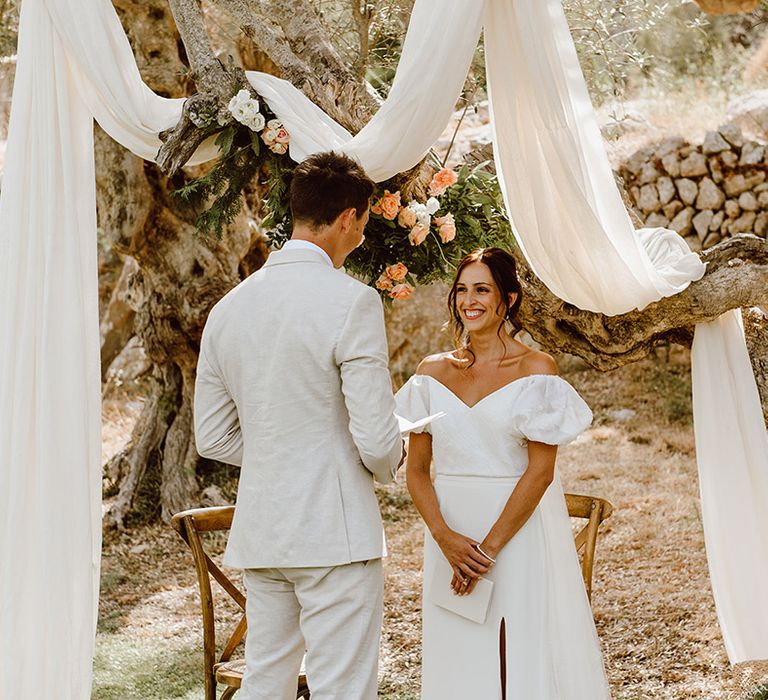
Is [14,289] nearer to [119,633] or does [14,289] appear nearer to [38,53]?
[38,53]

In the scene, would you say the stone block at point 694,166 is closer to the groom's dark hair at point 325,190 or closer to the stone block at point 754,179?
the stone block at point 754,179

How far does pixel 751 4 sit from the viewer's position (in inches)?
81.1

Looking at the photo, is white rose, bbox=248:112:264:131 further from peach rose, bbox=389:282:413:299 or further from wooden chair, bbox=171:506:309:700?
wooden chair, bbox=171:506:309:700

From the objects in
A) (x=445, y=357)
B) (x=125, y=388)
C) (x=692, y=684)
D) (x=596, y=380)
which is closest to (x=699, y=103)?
(x=596, y=380)

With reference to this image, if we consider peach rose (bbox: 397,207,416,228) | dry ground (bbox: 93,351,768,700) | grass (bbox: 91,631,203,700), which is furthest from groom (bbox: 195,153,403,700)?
grass (bbox: 91,631,203,700)

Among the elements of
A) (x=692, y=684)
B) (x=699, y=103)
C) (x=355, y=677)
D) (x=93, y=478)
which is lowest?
(x=692, y=684)

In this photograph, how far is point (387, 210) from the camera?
3934 mm

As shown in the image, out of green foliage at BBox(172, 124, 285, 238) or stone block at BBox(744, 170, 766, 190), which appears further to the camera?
stone block at BBox(744, 170, 766, 190)

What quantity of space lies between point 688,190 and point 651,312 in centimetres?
559

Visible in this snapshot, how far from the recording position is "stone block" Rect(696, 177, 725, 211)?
30.7ft

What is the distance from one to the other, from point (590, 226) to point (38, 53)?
6.03 feet

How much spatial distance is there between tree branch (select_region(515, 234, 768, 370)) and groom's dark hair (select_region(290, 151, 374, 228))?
1784 mm

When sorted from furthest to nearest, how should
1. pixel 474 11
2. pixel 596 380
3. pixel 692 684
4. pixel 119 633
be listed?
pixel 596 380 < pixel 119 633 < pixel 692 684 < pixel 474 11

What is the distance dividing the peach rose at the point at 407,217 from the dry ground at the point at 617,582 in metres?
1.98
